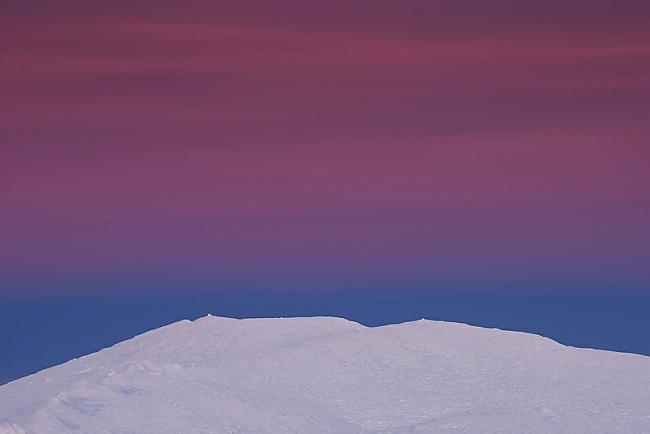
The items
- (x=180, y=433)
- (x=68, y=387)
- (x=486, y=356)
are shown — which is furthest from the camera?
(x=486, y=356)

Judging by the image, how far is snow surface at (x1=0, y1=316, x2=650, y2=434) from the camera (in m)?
42.5

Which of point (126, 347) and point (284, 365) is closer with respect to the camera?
point (284, 365)

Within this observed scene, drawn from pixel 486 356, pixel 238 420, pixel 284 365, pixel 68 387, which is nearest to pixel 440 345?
pixel 486 356

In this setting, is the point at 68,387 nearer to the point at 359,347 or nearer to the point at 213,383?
the point at 213,383

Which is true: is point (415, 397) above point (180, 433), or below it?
above

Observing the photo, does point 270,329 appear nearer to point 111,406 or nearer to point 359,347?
point 359,347

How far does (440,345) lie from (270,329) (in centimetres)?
591

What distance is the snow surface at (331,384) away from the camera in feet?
139

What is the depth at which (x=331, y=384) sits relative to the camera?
4569 centimetres

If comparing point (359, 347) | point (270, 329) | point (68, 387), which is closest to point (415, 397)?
point (359, 347)

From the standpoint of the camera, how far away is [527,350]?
4853cm

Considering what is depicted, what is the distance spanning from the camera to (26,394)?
46.7 metres

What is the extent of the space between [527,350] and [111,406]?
1438 cm

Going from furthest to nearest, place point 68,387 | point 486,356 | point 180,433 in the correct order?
1. point 486,356
2. point 68,387
3. point 180,433
